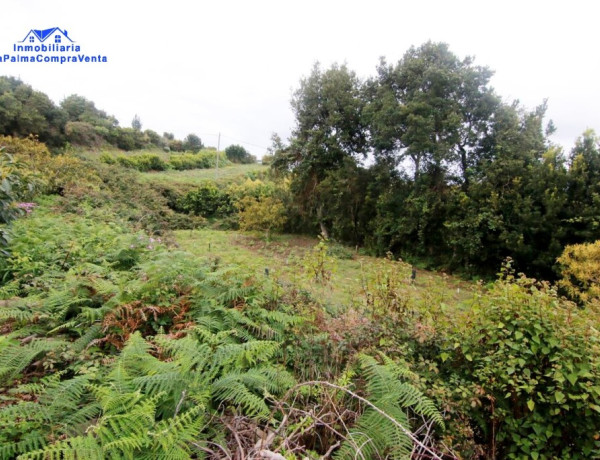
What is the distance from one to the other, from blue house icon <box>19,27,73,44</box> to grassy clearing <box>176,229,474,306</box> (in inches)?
247

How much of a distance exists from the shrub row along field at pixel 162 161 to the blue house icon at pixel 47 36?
14.6 m

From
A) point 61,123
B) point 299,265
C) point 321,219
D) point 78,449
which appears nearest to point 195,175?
point 61,123

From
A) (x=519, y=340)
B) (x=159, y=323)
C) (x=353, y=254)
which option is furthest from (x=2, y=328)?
(x=353, y=254)

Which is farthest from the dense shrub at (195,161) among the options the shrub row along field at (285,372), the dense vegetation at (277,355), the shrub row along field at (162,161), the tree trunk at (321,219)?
the shrub row along field at (285,372)

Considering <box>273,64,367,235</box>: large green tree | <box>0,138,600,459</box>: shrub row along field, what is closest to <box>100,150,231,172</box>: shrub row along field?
<box>273,64,367,235</box>: large green tree

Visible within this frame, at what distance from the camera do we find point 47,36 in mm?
7449

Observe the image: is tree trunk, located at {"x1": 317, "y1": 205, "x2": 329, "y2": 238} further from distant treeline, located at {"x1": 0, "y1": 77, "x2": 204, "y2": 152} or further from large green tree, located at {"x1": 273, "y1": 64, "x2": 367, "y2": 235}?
distant treeline, located at {"x1": 0, "y1": 77, "x2": 204, "y2": 152}

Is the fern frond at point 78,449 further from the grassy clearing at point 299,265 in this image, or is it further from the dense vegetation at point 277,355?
the grassy clearing at point 299,265

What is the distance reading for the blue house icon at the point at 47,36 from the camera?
7344 mm

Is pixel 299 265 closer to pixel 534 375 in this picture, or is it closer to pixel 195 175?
pixel 534 375

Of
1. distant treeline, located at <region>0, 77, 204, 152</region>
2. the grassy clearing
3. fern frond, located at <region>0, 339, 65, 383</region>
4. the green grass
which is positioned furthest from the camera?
the green grass

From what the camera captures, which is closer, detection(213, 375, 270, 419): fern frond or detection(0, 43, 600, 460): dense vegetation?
detection(0, 43, 600, 460): dense vegetation

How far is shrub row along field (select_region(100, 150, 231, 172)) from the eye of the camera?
21938mm

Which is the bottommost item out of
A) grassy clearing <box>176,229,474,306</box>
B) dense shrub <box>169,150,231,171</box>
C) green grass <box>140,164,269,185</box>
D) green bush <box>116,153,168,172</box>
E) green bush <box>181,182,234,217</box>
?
grassy clearing <box>176,229,474,306</box>
